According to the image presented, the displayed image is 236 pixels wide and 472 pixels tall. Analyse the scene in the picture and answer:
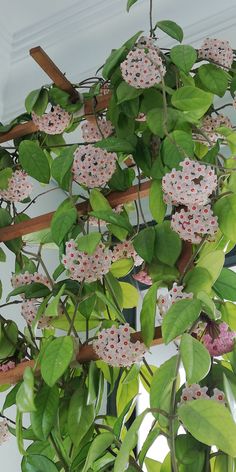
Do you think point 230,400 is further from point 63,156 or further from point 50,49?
point 50,49

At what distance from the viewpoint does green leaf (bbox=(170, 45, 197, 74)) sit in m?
0.94

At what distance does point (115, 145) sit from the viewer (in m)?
0.93

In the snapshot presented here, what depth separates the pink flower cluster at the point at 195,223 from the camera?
0.79m

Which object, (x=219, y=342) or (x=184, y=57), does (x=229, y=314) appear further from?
(x=184, y=57)

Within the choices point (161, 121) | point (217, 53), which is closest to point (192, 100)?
point (161, 121)

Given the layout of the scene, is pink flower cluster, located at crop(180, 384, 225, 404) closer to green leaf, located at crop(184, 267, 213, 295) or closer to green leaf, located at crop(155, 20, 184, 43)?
green leaf, located at crop(184, 267, 213, 295)

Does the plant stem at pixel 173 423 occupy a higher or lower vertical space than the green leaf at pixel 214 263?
lower

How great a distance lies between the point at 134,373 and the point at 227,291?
0.50 feet

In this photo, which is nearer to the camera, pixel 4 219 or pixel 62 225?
pixel 62 225

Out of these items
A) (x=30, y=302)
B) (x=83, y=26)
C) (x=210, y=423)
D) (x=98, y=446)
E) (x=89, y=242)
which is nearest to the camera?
(x=210, y=423)

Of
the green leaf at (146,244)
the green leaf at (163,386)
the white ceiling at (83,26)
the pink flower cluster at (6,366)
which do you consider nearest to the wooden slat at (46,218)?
the green leaf at (146,244)

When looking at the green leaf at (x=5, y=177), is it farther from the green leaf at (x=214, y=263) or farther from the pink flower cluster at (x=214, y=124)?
the green leaf at (x=214, y=263)

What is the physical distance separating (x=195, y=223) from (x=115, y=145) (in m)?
0.20

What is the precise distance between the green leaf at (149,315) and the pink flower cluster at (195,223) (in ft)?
0.24
